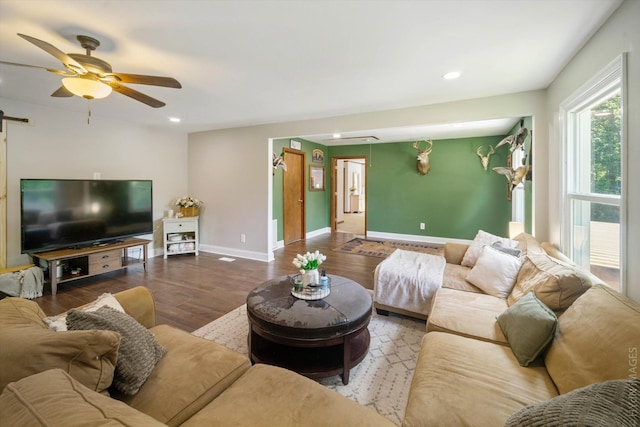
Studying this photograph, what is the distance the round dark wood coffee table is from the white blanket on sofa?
24.1 inches

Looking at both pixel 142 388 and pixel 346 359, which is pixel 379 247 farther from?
pixel 142 388

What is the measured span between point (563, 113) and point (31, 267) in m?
6.07

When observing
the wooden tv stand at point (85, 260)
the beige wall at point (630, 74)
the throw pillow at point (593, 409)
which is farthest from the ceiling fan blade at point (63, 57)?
the beige wall at point (630, 74)

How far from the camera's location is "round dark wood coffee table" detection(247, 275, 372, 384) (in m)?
1.80

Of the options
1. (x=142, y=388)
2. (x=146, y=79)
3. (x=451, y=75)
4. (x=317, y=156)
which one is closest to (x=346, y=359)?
(x=142, y=388)

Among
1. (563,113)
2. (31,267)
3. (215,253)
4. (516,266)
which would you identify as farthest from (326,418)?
(215,253)

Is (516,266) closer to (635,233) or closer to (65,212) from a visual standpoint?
(635,233)

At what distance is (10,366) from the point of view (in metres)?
0.88

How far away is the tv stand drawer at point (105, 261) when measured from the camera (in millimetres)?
3811

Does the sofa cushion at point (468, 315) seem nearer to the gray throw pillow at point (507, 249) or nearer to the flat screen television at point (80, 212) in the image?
the gray throw pillow at point (507, 249)

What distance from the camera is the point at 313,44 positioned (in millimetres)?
2180

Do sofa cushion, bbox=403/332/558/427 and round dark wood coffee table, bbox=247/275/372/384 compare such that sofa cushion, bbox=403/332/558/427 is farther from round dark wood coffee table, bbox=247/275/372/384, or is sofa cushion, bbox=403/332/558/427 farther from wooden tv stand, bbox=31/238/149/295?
wooden tv stand, bbox=31/238/149/295

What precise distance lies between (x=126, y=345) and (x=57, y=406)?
58 centimetres

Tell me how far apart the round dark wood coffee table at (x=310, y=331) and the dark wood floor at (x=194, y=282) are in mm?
1042
